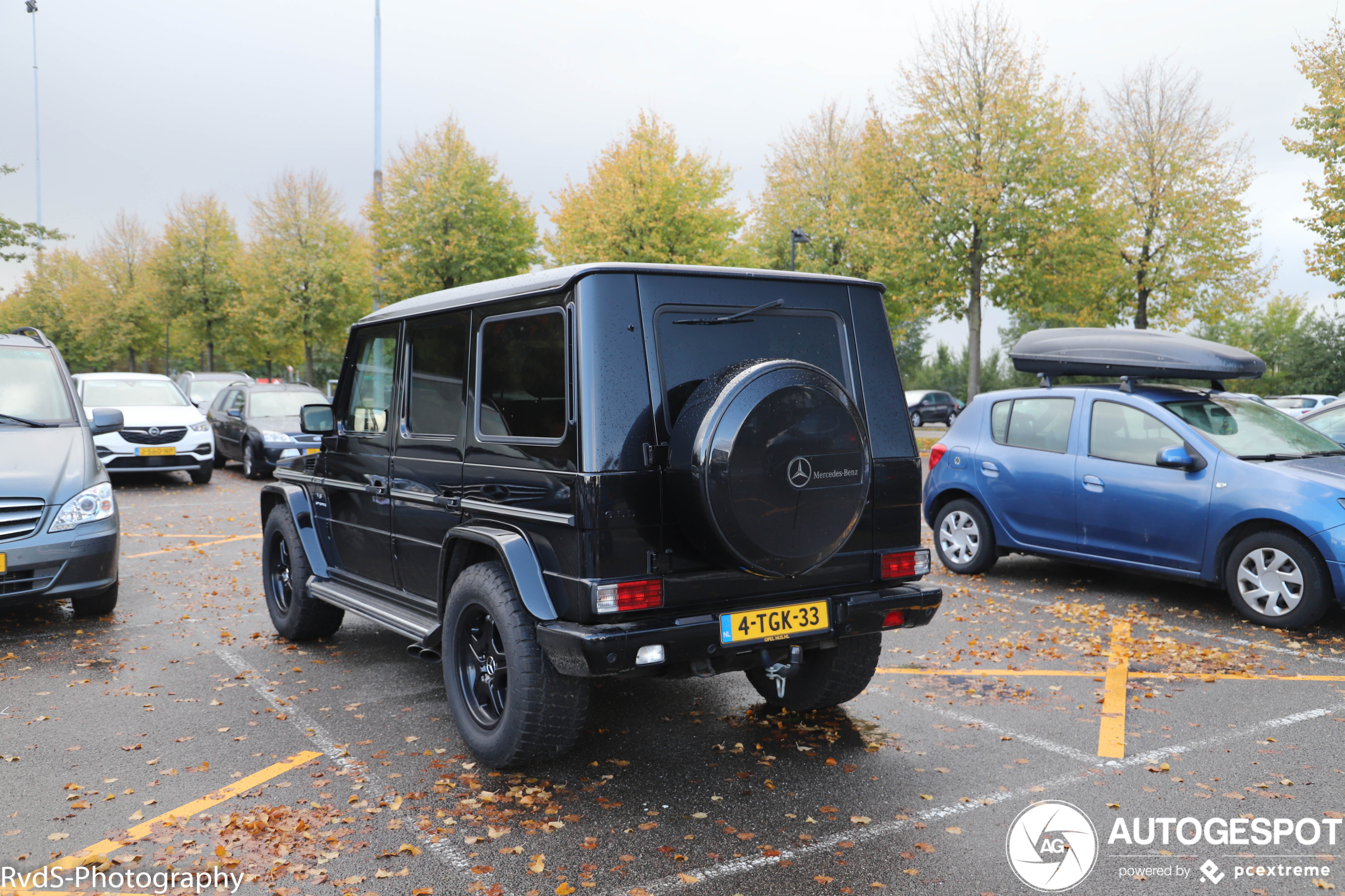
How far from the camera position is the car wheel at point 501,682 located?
382cm

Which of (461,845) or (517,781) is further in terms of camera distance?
(517,781)

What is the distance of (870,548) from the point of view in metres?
4.28

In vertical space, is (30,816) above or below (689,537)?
below

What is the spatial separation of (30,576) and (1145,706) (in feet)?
22.1

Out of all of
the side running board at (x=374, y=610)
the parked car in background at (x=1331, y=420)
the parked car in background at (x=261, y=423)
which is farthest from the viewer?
the parked car in background at (x=261, y=423)

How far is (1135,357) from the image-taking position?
7578mm

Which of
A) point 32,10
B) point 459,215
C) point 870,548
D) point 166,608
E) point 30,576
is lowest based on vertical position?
point 166,608

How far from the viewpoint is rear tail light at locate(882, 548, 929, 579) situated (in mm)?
4336

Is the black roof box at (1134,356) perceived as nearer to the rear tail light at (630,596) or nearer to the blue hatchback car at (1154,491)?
the blue hatchback car at (1154,491)

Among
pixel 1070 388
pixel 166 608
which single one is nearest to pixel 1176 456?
pixel 1070 388

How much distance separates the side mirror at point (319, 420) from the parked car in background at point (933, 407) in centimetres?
3413

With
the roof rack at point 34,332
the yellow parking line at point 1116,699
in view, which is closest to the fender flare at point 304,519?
the roof rack at point 34,332

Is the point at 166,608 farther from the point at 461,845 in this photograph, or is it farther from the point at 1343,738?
the point at 1343,738

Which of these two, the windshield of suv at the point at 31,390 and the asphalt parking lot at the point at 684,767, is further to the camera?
the windshield of suv at the point at 31,390
